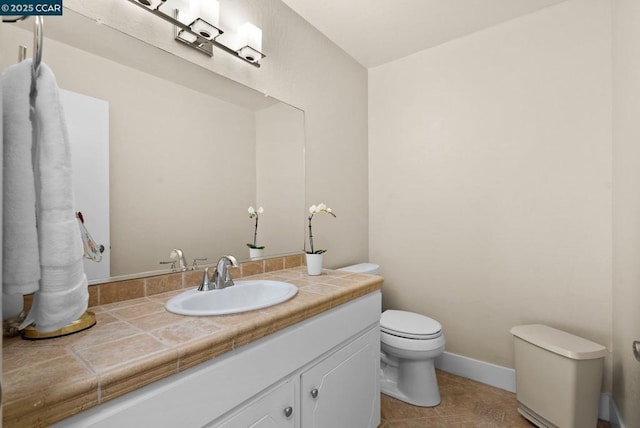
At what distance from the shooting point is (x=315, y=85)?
209 cm

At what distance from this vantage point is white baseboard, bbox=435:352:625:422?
1.98 metres

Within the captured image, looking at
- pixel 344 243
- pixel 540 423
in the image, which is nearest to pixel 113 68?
pixel 344 243

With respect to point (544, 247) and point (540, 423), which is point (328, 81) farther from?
point (540, 423)

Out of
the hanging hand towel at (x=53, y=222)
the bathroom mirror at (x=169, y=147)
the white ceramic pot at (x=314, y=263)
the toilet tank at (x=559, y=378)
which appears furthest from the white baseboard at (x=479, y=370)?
the hanging hand towel at (x=53, y=222)

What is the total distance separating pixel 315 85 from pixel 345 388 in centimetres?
187

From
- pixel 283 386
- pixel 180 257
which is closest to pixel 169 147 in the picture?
pixel 180 257

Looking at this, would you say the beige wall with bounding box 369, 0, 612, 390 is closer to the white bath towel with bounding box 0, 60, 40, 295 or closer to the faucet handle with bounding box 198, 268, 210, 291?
the faucet handle with bounding box 198, 268, 210, 291

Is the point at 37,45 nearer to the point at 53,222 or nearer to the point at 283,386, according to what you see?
the point at 53,222

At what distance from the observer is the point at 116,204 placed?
1.12 metres

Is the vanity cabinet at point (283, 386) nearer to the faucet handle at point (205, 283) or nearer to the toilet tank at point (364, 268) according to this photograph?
the faucet handle at point (205, 283)

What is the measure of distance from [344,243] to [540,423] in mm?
1564

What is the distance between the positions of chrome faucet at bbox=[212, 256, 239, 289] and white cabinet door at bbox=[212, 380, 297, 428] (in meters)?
0.49

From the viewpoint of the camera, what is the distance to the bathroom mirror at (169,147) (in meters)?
1.06

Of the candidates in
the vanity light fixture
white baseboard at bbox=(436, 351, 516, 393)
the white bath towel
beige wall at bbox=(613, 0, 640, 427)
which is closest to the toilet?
white baseboard at bbox=(436, 351, 516, 393)
